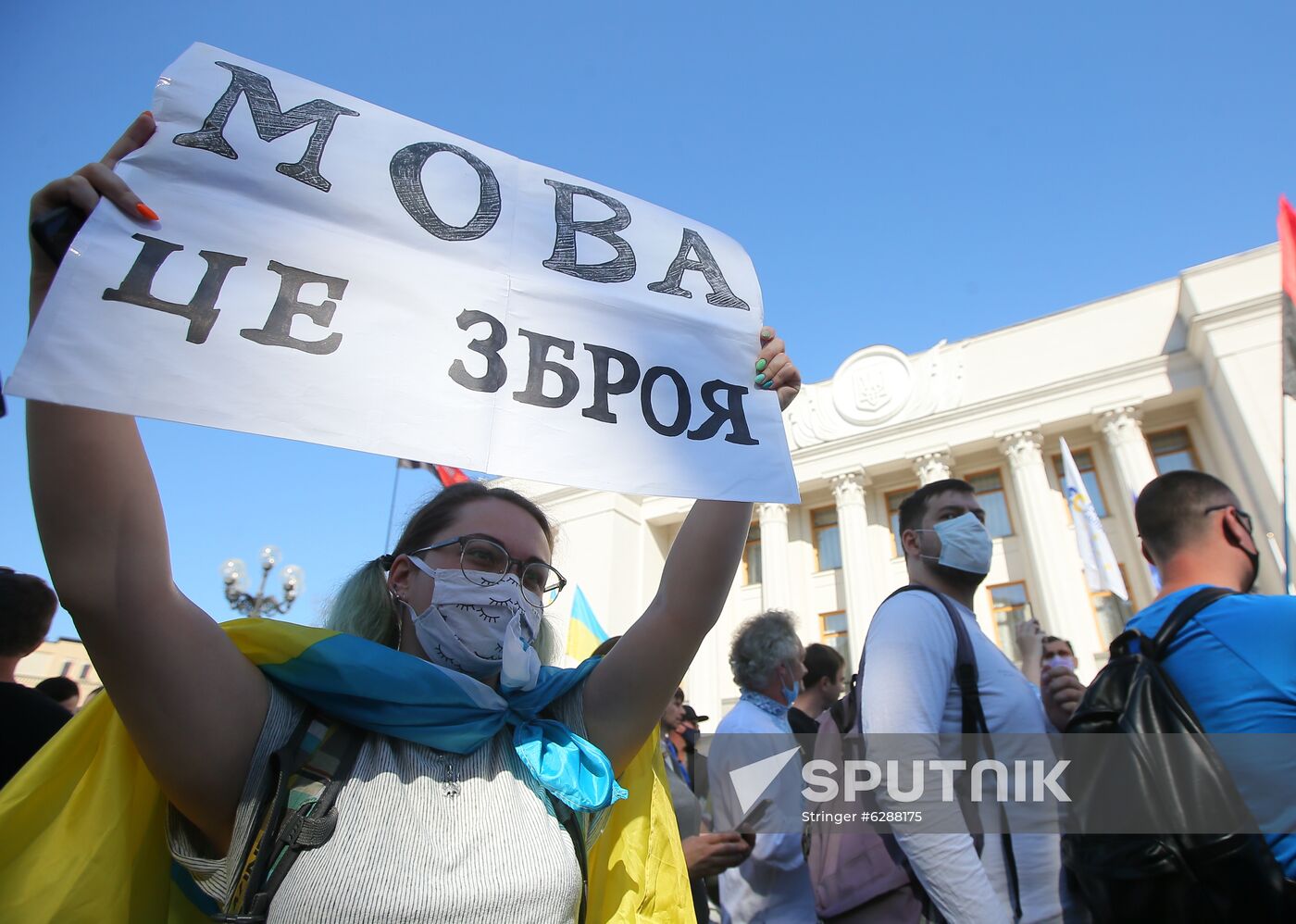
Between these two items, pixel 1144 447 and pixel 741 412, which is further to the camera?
pixel 1144 447

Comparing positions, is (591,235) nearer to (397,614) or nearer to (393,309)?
(393,309)

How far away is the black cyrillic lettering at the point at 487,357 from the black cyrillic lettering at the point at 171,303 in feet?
1.41

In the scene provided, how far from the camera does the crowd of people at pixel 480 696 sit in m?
1.12

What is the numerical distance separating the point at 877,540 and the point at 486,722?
2106 centimetres

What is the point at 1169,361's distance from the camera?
18.2m

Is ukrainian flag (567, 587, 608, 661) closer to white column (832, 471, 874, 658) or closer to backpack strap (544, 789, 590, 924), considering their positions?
backpack strap (544, 789, 590, 924)

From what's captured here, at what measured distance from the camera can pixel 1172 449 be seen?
18.6m

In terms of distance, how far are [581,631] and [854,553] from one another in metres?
12.5

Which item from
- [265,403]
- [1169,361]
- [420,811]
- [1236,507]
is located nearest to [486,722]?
[420,811]

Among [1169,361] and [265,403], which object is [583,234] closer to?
[265,403]

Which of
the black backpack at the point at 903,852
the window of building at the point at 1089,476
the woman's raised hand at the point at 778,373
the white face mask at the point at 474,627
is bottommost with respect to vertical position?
the black backpack at the point at 903,852

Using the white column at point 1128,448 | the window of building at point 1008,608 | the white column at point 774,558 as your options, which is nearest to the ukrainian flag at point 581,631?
the white column at point 774,558

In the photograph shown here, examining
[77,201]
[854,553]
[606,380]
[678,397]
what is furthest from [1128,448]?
[77,201]

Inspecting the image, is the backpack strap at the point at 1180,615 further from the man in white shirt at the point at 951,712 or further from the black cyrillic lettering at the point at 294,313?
the black cyrillic lettering at the point at 294,313
